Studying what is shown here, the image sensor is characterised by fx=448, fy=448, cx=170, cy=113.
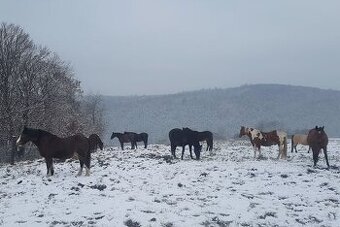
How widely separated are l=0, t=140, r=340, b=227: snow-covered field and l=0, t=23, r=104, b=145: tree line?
37.6 ft

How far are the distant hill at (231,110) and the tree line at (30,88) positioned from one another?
6152 cm

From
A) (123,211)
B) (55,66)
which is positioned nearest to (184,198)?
(123,211)

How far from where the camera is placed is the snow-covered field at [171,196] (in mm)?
13438

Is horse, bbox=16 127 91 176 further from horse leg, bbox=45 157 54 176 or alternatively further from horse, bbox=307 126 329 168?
horse, bbox=307 126 329 168

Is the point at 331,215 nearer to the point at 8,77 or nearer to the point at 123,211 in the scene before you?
the point at 123,211

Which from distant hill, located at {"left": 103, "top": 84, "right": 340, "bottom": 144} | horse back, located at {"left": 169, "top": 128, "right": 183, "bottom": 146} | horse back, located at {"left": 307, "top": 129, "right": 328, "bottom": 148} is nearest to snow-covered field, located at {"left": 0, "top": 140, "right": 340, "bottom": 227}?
horse back, located at {"left": 307, "top": 129, "right": 328, "bottom": 148}

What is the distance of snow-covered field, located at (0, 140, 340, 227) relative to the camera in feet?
44.1

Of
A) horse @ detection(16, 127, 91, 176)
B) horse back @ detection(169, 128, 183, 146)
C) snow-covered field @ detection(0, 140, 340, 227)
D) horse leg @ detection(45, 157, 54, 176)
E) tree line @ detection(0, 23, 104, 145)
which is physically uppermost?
tree line @ detection(0, 23, 104, 145)

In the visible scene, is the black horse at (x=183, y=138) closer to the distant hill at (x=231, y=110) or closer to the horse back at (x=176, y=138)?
the horse back at (x=176, y=138)

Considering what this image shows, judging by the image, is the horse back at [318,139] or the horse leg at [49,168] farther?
the horse back at [318,139]

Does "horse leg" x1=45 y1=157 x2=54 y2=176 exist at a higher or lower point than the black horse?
lower

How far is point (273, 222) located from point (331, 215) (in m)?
2.10

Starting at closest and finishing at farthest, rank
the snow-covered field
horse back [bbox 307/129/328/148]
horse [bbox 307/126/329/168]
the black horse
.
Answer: the snow-covered field < horse [bbox 307/126/329/168] < horse back [bbox 307/129/328/148] < the black horse

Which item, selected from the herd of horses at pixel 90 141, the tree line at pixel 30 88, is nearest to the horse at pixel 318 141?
the herd of horses at pixel 90 141
